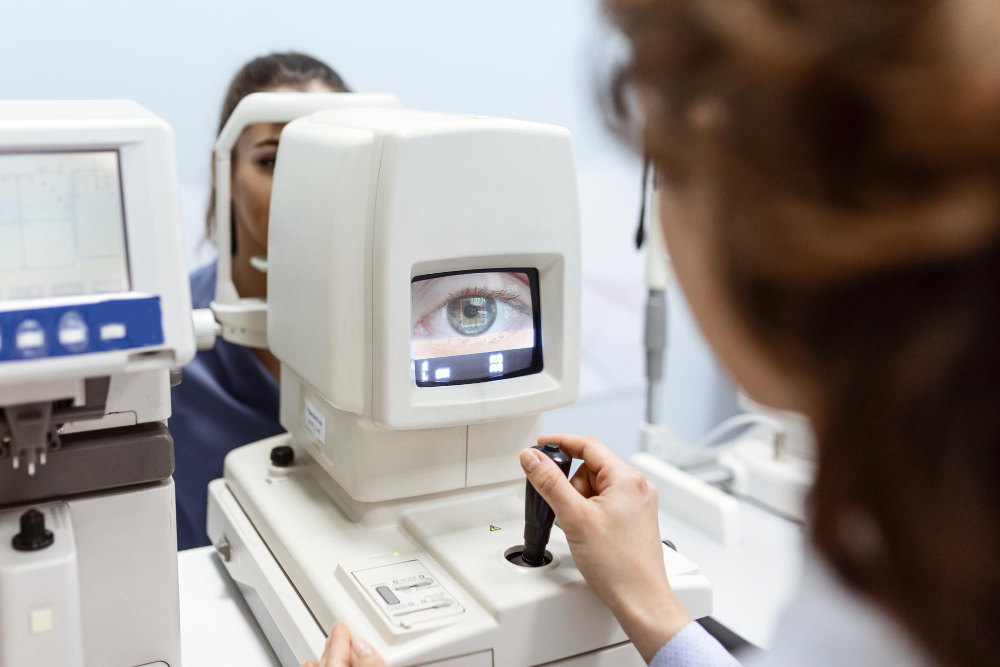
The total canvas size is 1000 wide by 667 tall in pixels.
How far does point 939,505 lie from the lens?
0.38 metres

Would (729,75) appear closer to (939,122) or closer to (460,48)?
(939,122)

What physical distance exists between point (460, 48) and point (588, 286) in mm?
713

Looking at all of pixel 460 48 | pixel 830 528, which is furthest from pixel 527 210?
pixel 460 48

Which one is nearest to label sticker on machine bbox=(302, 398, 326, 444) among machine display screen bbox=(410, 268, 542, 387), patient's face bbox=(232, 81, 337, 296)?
machine display screen bbox=(410, 268, 542, 387)

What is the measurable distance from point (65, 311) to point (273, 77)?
1.07 metres

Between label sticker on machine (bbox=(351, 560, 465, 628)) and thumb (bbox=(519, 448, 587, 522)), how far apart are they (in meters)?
0.13

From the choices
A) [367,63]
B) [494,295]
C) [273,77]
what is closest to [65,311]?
[494,295]

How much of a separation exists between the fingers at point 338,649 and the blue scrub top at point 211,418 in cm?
80

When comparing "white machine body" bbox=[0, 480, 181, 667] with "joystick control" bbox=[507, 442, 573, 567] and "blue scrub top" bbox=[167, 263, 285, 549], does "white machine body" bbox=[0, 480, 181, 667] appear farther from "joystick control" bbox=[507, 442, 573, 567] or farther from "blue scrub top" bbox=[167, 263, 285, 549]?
"blue scrub top" bbox=[167, 263, 285, 549]

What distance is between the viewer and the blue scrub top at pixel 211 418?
4.75 ft

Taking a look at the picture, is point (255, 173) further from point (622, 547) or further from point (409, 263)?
point (622, 547)

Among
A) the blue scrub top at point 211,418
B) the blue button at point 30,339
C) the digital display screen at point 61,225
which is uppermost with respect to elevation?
the digital display screen at point 61,225

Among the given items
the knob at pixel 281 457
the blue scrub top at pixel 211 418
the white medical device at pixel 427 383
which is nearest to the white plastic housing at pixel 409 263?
the white medical device at pixel 427 383

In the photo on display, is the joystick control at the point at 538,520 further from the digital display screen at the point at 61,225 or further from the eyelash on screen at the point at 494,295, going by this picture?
the digital display screen at the point at 61,225
